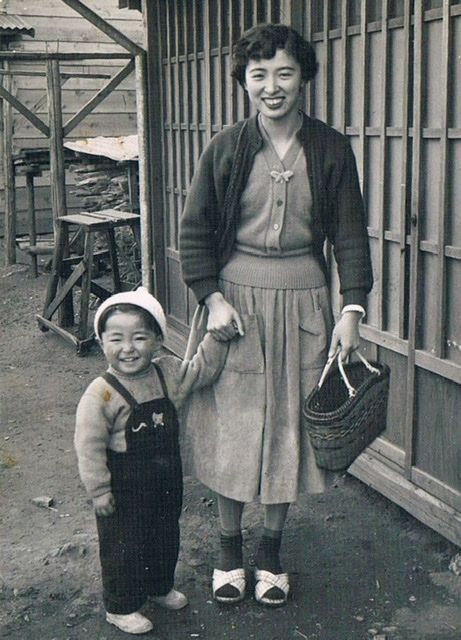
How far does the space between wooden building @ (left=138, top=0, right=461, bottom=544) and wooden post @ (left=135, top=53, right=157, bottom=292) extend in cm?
216

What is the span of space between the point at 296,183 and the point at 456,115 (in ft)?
2.83

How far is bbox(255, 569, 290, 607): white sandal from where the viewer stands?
3502 millimetres

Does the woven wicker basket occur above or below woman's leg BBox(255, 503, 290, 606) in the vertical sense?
above

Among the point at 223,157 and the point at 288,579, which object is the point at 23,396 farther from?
the point at 223,157

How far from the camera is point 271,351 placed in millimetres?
3297

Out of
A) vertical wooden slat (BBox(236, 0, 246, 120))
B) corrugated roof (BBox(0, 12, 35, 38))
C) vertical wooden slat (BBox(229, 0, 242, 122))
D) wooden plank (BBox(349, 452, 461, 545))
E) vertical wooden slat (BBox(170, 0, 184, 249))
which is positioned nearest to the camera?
wooden plank (BBox(349, 452, 461, 545))

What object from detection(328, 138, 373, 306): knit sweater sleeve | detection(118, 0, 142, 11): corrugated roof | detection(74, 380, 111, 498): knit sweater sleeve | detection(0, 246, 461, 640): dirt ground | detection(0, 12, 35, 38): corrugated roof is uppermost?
detection(0, 12, 35, 38): corrugated roof

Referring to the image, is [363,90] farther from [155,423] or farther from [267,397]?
[155,423]

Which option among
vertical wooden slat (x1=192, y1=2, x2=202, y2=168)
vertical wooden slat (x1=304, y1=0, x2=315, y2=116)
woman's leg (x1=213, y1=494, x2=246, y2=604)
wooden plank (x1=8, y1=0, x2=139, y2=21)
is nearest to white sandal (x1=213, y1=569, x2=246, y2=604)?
woman's leg (x1=213, y1=494, x2=246, y2=604)

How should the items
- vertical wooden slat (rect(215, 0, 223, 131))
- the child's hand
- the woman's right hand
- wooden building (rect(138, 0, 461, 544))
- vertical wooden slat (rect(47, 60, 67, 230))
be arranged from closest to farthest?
1. the child's hand
2. the woman's right hand
3. wooden building (rect(138, 0, 461, 544))
4. vertical wooden slat (rect(215, 0, 223, 131))
5. vertical wooden slat (rect(47, 60, 67, 230))

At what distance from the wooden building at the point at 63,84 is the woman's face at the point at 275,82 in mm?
10243

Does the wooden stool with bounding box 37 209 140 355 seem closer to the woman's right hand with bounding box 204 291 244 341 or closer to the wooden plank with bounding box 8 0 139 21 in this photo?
the woman's right hand with bounding box 204 291 244 341

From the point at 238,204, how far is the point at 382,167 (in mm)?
1171

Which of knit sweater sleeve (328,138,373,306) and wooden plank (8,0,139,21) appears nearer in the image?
knit sweater sleeve (328,138,373,306)
